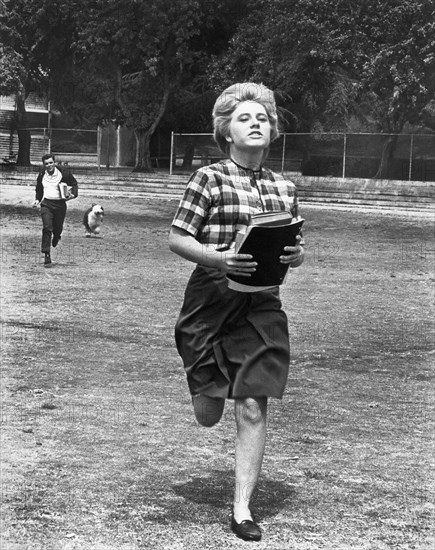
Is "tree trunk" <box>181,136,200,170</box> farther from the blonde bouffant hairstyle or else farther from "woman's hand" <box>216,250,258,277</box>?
"woman's hand" <box>216,250,258,277</box>

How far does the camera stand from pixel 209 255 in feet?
14.4

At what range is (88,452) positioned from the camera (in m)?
5.85

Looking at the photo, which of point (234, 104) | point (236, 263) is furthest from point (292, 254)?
point (234, 104)

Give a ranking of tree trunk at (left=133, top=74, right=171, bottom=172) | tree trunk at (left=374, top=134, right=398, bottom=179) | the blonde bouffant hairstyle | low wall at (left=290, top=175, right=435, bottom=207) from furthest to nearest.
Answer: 1. tree trunk at (left=133, top=74, right=171, bottom=172)
2. tree trunk at (left=374, top=134, right=398, bottom=179)
3. low wall at (left=290, top=175, right=435, bottom=207)
4. the blonde bouffant hairstyle

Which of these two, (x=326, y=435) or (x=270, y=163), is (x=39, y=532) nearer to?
(x=326, y=435)

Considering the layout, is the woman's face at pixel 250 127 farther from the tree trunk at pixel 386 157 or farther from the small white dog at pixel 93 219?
the tree trunk at pixel 386 157

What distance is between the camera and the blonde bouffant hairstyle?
464 centimetres

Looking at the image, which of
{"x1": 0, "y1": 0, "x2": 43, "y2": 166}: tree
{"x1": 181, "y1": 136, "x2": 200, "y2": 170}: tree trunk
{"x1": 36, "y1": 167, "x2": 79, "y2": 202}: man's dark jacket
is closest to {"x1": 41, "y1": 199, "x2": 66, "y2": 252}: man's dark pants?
{"x1": 36, "y1": 167, "x2": 79, "y2": 202}: man's dark jacket

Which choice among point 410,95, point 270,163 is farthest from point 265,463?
point 270,163

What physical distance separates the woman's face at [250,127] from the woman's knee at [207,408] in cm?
102

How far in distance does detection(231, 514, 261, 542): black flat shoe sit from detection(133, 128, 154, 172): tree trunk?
42.8 metres

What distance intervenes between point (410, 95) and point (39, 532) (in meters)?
35.3

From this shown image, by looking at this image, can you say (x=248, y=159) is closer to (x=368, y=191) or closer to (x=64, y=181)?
(x=64, y=181)

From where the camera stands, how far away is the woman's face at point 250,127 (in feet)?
15.0
